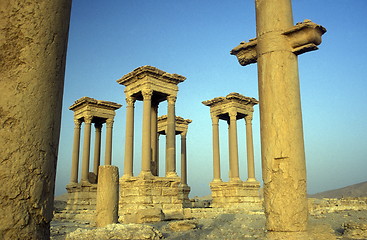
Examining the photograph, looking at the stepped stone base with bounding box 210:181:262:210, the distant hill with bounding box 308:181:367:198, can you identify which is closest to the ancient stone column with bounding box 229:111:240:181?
the stepped stone base with bounding box 210:181:262:210

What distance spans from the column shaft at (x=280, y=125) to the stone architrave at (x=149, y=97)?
12.5 metres

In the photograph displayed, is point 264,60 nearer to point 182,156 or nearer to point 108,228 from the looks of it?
point 108,228

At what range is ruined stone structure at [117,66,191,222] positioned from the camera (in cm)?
1766

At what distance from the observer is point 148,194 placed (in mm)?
17594

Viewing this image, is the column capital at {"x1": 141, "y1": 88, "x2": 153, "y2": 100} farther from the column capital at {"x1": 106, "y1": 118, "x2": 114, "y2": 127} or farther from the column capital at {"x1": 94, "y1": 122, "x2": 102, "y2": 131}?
the column capital at {"x1": 94, "y1": 122, "x2": 102, "y2": 131}

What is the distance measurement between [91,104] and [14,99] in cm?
2301

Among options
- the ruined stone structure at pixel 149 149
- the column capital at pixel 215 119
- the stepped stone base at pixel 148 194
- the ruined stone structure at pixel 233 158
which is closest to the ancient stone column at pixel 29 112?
the ruined stone structure at pixel 149 149

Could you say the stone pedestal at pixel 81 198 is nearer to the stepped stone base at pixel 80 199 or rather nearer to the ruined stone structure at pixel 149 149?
the stepped stone base at pixel 80 199

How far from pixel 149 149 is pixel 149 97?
305 centimetres

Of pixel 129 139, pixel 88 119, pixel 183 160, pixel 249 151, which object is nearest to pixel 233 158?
pixel 249 151

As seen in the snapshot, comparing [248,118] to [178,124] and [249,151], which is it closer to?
[249,151]

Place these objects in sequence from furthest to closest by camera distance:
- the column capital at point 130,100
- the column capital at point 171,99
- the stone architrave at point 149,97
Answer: the column capital at point 130,100, the column capital at point 171,99, the stone architrave at point 149,97

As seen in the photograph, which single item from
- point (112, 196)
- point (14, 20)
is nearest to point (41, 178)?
point (14, 20)

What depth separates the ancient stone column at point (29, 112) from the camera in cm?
247
